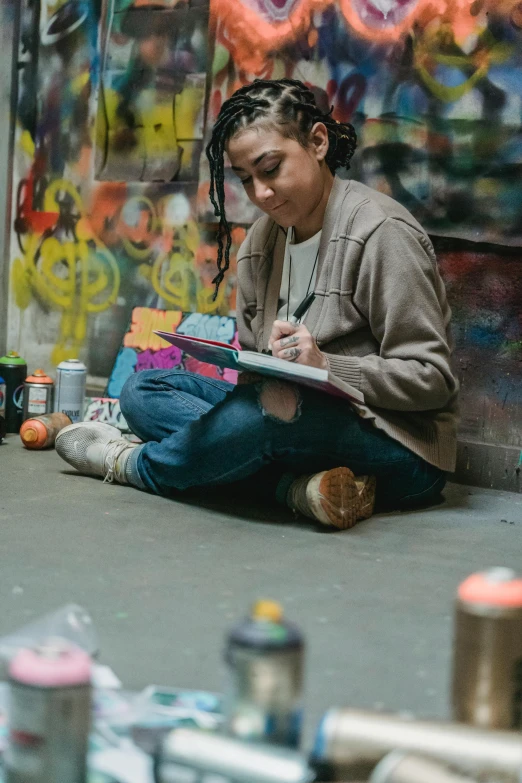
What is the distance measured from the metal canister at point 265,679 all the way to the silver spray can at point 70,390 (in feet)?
8.48

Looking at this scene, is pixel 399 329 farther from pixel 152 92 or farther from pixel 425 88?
pixel 152 92

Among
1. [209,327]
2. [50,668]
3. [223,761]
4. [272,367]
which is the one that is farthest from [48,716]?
[209,327]

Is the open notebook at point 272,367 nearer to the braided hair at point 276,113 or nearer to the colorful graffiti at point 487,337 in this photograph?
the braided hair at point 276,113

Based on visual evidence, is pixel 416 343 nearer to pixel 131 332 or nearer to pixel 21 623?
pixel 21 623

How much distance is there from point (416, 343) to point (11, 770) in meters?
1.65

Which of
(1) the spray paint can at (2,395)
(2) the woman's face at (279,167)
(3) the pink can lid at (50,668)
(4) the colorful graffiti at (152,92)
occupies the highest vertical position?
(4) the colorful graffiti at (152,92)

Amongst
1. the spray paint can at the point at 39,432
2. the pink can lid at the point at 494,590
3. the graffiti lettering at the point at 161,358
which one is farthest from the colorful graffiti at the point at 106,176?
the pink can lid at the point at 494,590

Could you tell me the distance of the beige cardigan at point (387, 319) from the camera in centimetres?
242

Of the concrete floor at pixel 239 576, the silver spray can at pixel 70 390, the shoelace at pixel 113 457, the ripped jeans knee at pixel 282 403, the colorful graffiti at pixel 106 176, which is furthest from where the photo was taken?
the colorful graffiti at pixel 106 176

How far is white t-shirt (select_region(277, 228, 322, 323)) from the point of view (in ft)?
8.70

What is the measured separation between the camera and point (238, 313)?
9.38ft

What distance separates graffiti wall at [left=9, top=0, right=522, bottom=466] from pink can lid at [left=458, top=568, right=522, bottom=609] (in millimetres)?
1984

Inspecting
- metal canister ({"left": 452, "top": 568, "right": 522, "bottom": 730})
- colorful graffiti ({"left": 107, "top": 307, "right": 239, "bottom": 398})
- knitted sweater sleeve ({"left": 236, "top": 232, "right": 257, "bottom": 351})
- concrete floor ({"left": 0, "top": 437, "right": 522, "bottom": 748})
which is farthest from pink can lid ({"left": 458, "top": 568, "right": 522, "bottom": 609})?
colorful graffiti ({"left": 107, "top": 307, "right": 239, "bottom": 398})

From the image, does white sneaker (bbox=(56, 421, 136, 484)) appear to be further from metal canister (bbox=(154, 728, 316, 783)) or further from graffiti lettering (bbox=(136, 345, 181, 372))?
metal canister (bbox=(154, 728, 316, 783))
